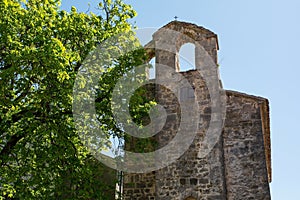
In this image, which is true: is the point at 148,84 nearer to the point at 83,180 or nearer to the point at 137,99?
the point at 137,99

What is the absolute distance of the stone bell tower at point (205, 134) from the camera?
38.3ft

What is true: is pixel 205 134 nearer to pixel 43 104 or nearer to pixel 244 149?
pixel 244 149

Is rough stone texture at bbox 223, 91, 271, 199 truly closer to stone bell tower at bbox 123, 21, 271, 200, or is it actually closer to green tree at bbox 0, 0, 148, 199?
stone bell tower at bbox 123, 21, 271, 200

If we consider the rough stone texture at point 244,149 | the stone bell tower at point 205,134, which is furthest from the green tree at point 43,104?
the rough stone texture at point 244,149

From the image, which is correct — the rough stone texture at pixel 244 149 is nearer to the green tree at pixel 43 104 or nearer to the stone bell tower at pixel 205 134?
the stone bell tower at pixel 205 134

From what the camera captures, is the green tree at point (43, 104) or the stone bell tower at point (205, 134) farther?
the stone bell tower at point (205, 134)

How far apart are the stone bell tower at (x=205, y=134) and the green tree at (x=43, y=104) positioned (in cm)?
223

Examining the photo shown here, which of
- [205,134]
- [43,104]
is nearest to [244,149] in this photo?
[205,134]

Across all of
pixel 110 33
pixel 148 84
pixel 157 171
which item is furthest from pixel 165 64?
pixel 157 171

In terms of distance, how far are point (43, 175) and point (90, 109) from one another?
212 centimetres

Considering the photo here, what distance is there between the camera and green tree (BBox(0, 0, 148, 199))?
980cm

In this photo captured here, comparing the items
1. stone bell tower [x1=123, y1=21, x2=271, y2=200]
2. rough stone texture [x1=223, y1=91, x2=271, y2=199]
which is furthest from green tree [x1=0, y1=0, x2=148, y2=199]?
rough stone texture [x1=223, y1=91, x2=271, y2=199]

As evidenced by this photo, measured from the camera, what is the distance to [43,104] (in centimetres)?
1029

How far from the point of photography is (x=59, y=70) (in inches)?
379
